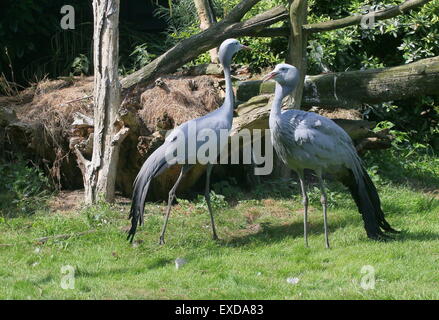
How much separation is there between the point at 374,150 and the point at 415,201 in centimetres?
183

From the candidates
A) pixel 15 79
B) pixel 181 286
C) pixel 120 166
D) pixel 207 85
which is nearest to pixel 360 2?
pixel 207 85

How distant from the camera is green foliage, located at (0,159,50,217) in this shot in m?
9.06

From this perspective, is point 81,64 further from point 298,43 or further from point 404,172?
point 404,172

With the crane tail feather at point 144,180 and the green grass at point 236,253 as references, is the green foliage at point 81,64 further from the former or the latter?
the crane tail feather at point 144,180

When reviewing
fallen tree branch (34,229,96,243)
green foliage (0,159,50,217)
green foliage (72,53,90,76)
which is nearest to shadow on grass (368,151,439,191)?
fallen tree branch (34,229,96,243)

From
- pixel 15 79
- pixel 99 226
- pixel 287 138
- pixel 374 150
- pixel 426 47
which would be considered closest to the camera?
pixel 287 138

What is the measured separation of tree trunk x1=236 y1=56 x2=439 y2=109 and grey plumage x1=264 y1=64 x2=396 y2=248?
6.92 ft

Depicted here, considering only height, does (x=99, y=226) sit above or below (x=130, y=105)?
below

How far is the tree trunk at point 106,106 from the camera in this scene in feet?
29.3

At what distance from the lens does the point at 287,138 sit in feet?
24.6

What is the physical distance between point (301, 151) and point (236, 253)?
4.04ft

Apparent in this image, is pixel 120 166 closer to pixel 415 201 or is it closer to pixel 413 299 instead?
pixel 415 201

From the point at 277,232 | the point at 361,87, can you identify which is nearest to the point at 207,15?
the point at 361,87

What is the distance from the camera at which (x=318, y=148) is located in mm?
7488
